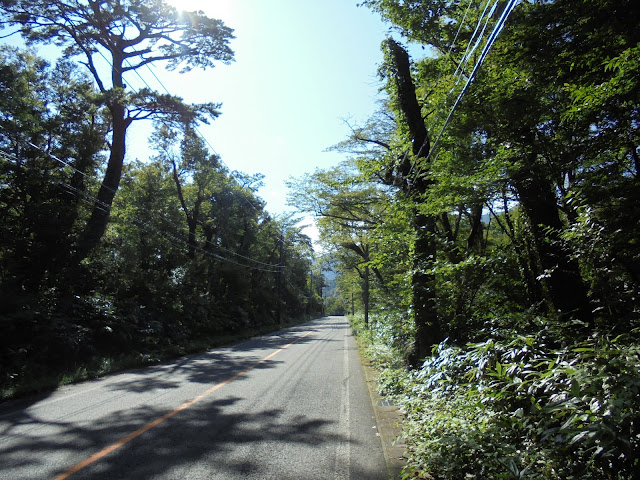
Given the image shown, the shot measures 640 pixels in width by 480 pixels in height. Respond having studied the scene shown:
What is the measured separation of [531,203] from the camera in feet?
17.0

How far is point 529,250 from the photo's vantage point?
17.9 feet

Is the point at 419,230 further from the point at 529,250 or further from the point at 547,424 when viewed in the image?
the point at 547,424

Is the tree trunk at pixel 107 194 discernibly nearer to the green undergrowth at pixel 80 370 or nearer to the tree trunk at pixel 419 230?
the green undergrowth at pixel 80 370

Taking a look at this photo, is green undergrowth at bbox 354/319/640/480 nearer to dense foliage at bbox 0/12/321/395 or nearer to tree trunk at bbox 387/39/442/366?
tree trunk at bbox 387/39/442/366

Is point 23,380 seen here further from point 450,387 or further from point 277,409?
point 450,387

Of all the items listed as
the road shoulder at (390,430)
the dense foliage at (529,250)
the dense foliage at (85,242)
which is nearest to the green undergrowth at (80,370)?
the dense foliage at (85,242)

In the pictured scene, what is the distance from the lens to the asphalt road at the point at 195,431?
3.68 meters

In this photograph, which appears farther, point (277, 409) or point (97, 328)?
point (97, 328)

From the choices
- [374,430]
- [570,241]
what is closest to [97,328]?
[374,430]

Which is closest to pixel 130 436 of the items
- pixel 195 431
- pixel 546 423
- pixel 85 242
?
pixel 195 431

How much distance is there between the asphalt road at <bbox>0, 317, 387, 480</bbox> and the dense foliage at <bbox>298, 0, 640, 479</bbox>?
38.2 inches

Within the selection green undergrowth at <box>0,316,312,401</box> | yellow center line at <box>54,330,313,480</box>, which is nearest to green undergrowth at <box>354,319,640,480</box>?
yellow center line at <box>54,330,313,480</box>

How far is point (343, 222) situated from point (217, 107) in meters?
8.24

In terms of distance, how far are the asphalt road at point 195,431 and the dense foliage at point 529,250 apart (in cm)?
97
